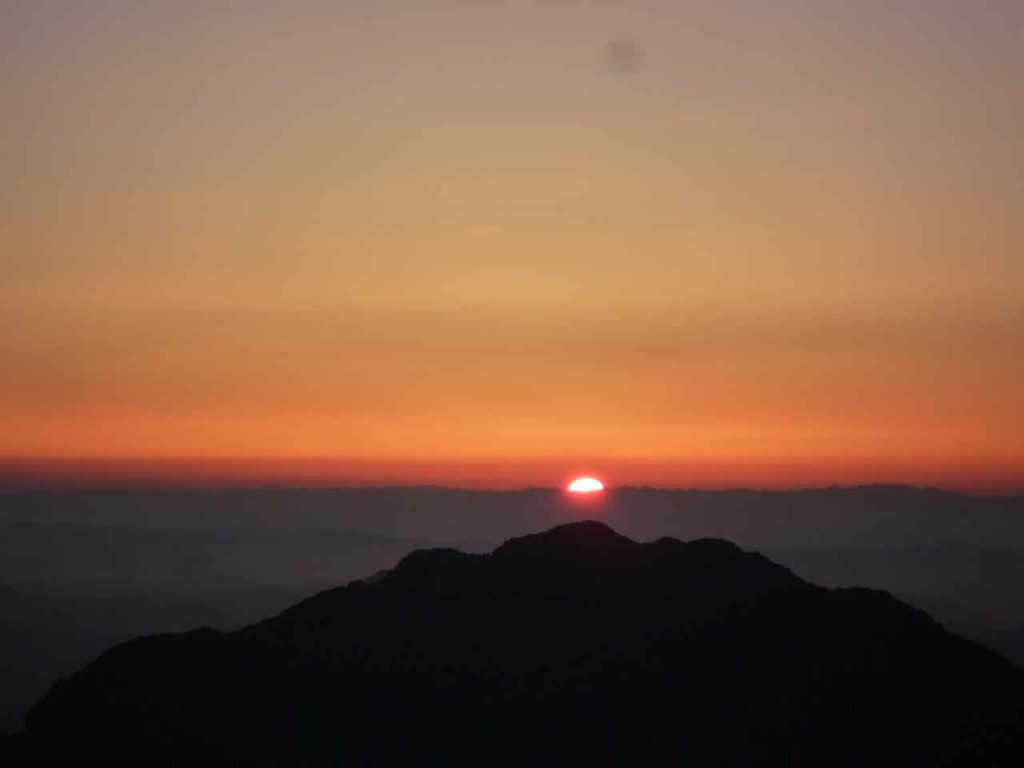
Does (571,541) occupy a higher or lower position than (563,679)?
higher

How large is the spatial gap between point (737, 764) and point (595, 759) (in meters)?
4.12

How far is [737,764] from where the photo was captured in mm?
40375

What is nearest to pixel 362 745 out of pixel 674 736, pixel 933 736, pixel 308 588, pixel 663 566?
pixel 674 736

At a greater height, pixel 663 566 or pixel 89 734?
pixel 663 566

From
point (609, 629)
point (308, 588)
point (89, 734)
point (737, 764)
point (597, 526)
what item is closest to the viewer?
point (737, 764)

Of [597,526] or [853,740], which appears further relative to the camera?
[597,526]

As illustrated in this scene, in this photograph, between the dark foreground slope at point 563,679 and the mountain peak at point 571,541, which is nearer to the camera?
the dark foreground slope at point 563,679

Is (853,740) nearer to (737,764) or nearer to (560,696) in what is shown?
(737,764)

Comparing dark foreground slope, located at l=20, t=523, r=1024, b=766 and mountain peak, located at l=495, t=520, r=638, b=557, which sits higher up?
mountain peak, located at l=495, t=520, r=638, b=557

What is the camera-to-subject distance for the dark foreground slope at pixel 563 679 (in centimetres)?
4141

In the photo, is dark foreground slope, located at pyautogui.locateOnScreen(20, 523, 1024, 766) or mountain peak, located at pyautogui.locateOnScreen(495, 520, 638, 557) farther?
mountain peak, located at pyautogui.locateOnScreen(495, 520, 638, 557)

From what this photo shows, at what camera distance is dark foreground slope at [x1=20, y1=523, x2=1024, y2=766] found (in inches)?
1630

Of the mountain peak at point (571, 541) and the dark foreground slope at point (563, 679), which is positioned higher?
the mountain peak at point (571, 541)

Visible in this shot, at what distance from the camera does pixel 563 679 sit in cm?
4416
